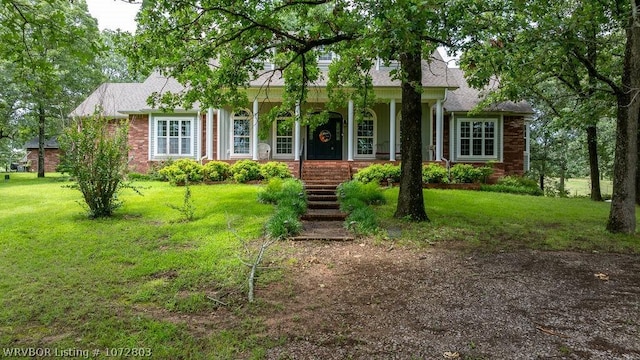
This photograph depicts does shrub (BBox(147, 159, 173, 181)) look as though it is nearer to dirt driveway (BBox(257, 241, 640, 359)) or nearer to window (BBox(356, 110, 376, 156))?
window (BBox(356, 110, 376, 156))

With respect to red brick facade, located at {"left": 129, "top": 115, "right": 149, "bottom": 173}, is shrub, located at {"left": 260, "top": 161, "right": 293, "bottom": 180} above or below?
below

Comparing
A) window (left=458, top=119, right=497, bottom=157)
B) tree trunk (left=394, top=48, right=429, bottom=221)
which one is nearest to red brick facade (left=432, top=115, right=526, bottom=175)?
window (left=458, top=119, right=497, bottom=157)

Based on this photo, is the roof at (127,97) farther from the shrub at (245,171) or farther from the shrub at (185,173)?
the shrub at (245,171)

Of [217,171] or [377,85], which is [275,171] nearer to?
[217,171]

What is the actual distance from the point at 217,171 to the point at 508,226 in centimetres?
1019

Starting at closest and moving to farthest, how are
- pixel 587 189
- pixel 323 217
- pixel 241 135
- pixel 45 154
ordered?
pixel 323 217 → pixel 241 135 → pixel 587 189 → pixel 45 154

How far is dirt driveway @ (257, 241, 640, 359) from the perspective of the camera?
10.2 feet

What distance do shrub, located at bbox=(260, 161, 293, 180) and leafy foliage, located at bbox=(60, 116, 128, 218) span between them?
236 inches

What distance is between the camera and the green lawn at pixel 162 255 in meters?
3.34

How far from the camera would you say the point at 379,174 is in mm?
13625

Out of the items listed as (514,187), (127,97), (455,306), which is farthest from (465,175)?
(127,97)

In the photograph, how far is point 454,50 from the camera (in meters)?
6.32

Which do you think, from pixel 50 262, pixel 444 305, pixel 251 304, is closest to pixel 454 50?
pixel 444 305

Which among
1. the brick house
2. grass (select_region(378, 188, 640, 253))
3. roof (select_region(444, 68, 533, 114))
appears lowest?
grass (select_region(378, 188, 640, 253))
